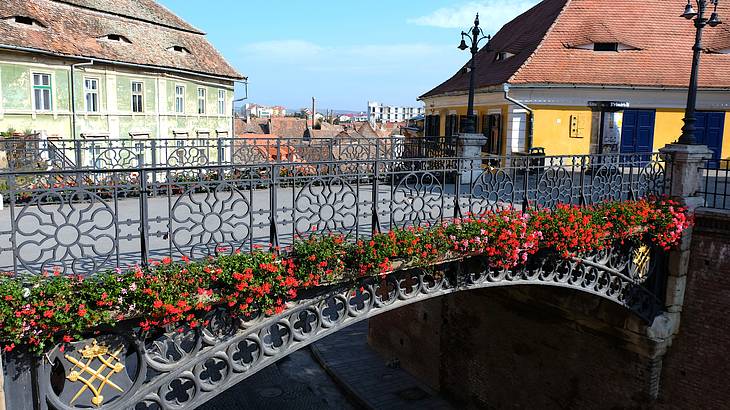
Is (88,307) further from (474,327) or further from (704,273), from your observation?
(474,327)

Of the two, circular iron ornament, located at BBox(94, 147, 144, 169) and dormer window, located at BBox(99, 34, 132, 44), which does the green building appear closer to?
dormer window, located at BBox(99, 34, 132, 44)

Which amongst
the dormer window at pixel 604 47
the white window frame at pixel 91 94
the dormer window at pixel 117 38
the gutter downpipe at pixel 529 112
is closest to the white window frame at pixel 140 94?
the white window frame at pixel 91 94

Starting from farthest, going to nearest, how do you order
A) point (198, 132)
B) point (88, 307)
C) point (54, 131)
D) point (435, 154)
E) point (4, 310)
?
point (198, 132)
point (54, 131)
point (435, 154)
point (88, 307)
point (4, 310)

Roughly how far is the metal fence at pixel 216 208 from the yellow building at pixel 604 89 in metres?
7.35

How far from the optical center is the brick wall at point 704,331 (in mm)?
10883

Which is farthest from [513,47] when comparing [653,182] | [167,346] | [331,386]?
[167,346]

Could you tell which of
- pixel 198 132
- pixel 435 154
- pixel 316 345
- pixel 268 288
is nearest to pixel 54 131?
pixel 198 132

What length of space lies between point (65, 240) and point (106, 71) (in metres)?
22.1

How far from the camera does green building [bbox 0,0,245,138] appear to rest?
79.5 ft

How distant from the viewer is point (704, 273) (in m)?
11.1

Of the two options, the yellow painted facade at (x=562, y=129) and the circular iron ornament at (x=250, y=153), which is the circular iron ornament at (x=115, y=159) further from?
the yellow painted facade at (x=562, y=129)

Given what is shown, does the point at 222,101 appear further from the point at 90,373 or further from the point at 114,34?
the point at 90,373

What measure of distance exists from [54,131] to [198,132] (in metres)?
8.00

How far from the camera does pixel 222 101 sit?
3512cm
